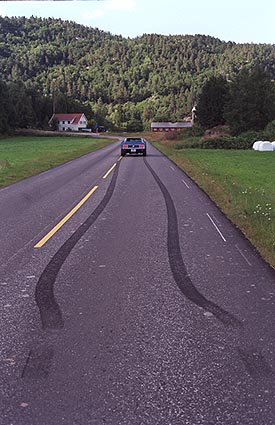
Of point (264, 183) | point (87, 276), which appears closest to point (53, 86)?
point (264, 183)

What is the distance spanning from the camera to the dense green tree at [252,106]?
7262 centimetres

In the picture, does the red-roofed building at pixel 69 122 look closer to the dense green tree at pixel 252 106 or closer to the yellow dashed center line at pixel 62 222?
the dense green tree at pixel 252 106

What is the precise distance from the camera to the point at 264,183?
65.1 feet

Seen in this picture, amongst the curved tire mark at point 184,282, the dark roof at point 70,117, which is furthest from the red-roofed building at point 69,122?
the curved tire mark at point 184,282

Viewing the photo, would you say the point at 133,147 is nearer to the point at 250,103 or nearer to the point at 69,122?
the point at 250,103

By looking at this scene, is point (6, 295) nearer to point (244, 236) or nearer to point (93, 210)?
point (244, 236)

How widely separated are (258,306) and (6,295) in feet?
9.69

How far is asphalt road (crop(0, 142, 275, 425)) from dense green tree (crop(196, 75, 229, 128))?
7770cm

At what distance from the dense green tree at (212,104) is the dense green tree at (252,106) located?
901 cm

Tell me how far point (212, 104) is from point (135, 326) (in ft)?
273

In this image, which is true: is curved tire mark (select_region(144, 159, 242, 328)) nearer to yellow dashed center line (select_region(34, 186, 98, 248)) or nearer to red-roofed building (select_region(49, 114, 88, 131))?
yellow dashed center line (select_region(34, 186, 98, 248))

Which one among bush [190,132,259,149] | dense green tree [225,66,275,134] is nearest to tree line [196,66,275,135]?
dense green tree [225,66,275,134]

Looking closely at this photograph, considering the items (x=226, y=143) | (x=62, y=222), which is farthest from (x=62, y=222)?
(x=226, y=143)

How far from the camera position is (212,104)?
84.4 meters
